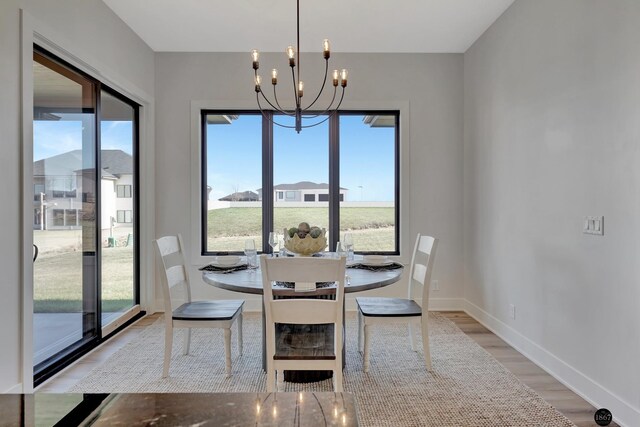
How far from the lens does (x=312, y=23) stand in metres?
3.53

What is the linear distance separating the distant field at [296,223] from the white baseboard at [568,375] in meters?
1.37

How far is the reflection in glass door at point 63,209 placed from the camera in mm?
2607

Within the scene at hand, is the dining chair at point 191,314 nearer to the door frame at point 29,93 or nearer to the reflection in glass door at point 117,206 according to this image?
the door frame at point 29,93

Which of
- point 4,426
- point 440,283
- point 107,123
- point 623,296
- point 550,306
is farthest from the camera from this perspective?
point 440,283

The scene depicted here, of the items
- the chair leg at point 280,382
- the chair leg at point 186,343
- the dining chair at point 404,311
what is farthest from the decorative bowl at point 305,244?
the chair leg at point 186,343

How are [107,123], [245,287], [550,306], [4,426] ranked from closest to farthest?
[4,426]
[245,287]
[550,306]
[107,123]

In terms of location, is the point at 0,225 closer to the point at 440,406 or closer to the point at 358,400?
the point at 358,400

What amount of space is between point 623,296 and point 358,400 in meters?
1.55

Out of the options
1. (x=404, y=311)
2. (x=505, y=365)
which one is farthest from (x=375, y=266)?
(x=505, y=365)

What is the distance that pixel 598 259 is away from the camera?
7.40ft

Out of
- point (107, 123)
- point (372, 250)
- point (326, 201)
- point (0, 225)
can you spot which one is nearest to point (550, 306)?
point (372, 250)

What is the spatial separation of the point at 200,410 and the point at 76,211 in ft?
9.54

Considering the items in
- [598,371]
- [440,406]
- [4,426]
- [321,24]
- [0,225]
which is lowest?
[440,406]

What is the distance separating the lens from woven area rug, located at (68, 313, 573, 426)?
7.12 feet
